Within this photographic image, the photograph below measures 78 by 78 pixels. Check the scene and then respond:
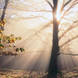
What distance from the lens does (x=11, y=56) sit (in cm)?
1316

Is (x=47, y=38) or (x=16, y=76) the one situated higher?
(x=47, y=38)

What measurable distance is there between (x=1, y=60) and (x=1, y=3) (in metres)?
5.70

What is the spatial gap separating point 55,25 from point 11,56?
6105 mm

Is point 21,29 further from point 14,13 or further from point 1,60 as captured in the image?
point 1,60

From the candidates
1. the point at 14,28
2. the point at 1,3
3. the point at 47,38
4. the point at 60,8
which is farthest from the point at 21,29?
the point at 60,8

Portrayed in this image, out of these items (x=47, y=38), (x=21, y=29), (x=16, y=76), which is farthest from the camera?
(x=21, y=29)

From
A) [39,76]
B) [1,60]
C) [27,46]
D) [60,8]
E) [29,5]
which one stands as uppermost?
[29,5]

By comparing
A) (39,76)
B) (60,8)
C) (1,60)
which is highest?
(60,8)

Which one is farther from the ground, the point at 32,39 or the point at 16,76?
the point at 32,39

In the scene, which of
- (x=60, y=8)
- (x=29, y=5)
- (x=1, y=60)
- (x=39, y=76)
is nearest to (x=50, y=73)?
(x=39, y=76)

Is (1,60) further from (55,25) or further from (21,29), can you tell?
(21,29)

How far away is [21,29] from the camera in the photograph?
76.6ft

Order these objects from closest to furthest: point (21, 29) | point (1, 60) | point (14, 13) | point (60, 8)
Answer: point (60, 8), point (1, 60), point (14, 13), point (21, 29)

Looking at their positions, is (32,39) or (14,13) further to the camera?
(32,39)
